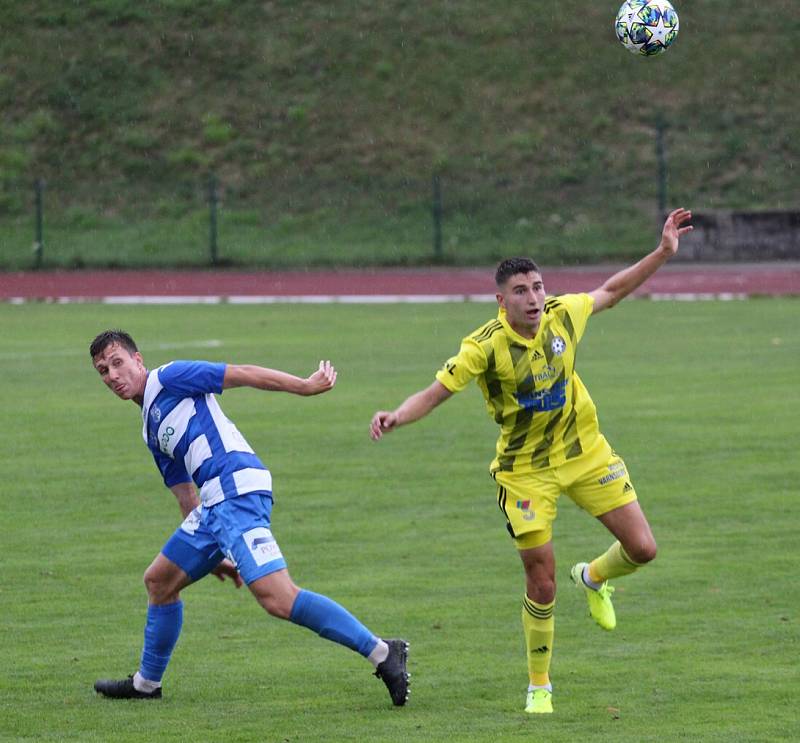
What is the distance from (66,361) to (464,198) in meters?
22.9

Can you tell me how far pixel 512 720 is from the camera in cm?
704

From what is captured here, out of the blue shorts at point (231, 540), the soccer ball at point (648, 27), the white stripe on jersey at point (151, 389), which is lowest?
the blue shorts at point (231, 540)

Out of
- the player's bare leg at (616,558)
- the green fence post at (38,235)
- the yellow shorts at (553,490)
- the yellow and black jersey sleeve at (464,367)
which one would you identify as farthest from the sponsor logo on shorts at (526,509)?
the green fence post at (38,235)

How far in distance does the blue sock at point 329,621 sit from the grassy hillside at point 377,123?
33.9 meters

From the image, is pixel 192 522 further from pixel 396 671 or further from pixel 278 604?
pixel 396 671

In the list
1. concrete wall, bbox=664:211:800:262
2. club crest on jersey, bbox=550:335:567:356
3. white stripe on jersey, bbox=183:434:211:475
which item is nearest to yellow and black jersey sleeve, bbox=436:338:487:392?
club crest on jersey, bbox=550:335:567:356

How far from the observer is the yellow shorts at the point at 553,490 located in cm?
742

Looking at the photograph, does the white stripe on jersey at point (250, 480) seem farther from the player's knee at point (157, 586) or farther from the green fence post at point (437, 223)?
the green fence post at point (437, 223)

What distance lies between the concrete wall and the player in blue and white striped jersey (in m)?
32.2

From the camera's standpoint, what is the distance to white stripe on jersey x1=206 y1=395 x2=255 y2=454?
7.30 metres

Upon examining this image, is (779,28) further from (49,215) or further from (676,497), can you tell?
(676,497)

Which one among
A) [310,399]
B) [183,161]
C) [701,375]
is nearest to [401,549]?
[310,399]

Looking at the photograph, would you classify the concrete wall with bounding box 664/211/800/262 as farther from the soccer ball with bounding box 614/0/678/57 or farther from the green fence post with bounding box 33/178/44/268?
the soccer ball with bounding box 614/0/678/57

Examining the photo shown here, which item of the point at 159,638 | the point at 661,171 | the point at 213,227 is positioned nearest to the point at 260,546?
the point at 159,638
